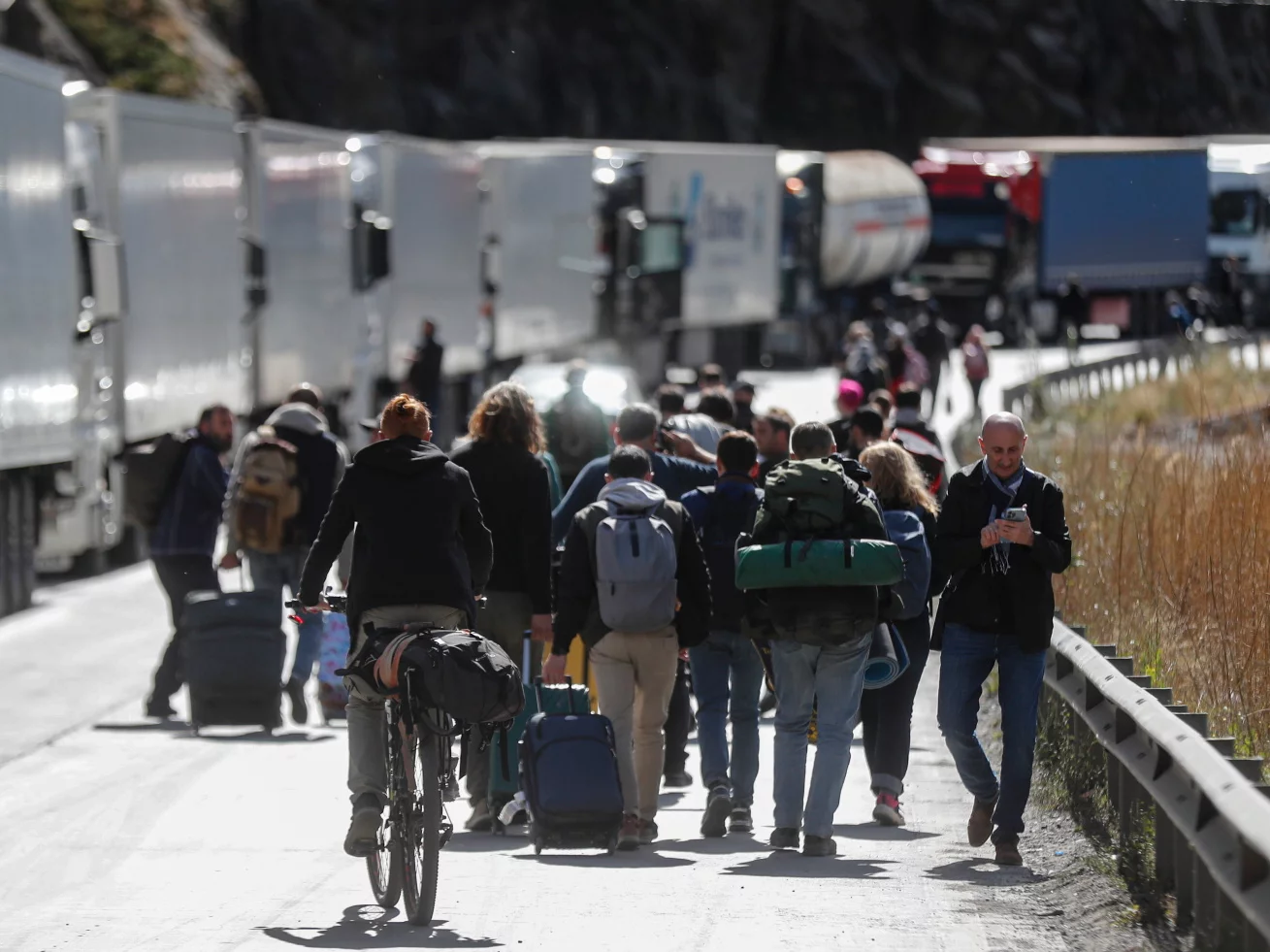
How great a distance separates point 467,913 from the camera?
782 cm

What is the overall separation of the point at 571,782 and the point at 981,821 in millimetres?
1539

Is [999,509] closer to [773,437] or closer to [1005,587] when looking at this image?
[1005,587]

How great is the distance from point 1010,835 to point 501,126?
59751mm

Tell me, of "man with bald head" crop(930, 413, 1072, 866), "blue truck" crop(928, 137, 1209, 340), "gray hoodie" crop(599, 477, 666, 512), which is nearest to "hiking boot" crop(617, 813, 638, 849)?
"gray hoodie" crop(599, 477, 666, 512)

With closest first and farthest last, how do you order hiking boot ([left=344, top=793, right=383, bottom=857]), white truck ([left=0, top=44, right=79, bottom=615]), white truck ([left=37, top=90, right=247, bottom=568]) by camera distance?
1. hiking boot ([left=344, top=793, right=383, bottom=857])
2. white truck ([left=0, top=44, right=79, bottom=615])
3. white truck ([left=37, top=90, right=247, bottom=568])

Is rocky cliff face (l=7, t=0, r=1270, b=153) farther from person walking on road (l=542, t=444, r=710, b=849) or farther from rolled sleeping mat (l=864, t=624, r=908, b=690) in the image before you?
person walking on road (l=542, t=444, r=710, b=849)

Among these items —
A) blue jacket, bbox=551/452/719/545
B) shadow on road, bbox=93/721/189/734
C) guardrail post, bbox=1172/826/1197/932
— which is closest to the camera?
guardrail post, bbox=1172/826/1197/932

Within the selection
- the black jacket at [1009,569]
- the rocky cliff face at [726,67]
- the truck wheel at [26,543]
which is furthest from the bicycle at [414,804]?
the rocky cliff face at [726,67]

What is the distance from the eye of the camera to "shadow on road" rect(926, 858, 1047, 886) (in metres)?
8.48

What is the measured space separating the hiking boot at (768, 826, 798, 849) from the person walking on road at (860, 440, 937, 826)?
2.75 feet

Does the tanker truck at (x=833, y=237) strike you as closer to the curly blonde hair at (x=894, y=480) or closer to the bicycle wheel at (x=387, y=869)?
the curly blonde hair at (x=894, y=480)

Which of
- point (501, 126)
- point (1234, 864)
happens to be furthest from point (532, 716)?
point (501, 126)

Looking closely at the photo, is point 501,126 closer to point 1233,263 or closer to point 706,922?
point 1233,263

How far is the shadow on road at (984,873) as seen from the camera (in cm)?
848
